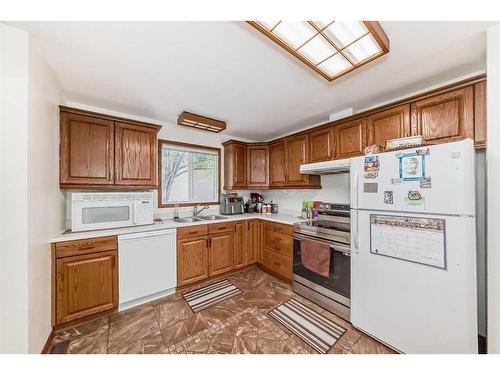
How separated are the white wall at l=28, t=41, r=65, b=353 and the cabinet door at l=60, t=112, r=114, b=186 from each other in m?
0.11

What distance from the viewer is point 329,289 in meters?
2.04

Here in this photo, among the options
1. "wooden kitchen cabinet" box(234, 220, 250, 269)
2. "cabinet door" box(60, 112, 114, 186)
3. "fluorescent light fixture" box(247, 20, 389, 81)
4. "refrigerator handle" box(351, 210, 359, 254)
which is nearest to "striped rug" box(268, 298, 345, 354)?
"refrigerator handle" box(351, 210, 359, 254)

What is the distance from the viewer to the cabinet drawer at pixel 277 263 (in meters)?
2.61

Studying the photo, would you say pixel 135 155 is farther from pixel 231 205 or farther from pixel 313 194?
pixel 313 194

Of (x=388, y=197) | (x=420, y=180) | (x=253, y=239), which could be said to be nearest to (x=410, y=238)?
(x=388, y=197)

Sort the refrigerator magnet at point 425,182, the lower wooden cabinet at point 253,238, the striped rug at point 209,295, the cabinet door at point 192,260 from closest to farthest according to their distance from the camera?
the refrigerator magnet at point 425,182 < the striped rug at point 209,295 < the cabinet door at point 192,260 < the lower wooden cabinet at point 253,238

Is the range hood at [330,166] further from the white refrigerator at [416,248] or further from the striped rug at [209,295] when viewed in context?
the striped rug at [209,295]

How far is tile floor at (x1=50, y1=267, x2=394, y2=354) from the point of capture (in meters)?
1.56

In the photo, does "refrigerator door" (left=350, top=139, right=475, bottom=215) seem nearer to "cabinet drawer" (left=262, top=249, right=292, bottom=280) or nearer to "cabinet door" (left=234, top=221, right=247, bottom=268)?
"cabinet drawer" (left=262, top=249, right=292, bottom=280)

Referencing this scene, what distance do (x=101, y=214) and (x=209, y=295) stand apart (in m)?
1.53

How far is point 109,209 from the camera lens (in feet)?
6.94

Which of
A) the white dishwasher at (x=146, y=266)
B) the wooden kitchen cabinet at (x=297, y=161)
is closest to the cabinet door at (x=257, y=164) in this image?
the wooden kitchen cabinet at (x=297, y=161)

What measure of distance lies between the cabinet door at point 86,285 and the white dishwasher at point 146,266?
8 cm
